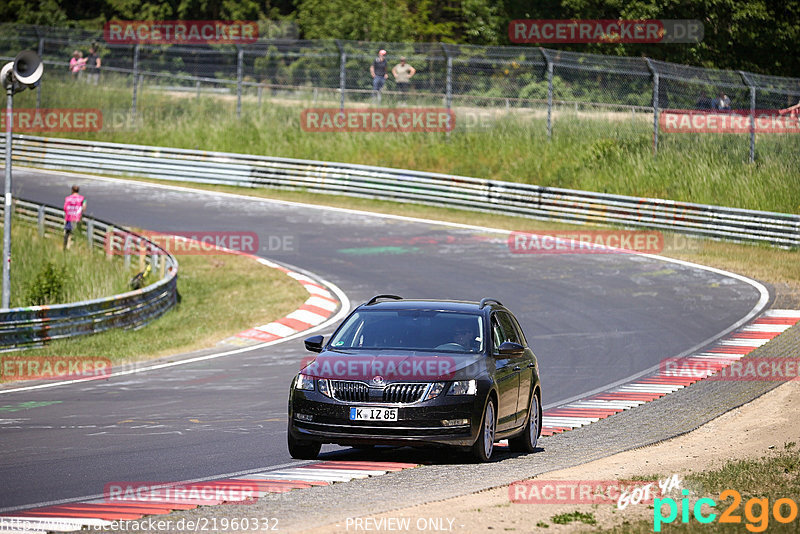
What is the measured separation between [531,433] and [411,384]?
2120 mm

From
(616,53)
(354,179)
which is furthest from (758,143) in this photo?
(616,53)

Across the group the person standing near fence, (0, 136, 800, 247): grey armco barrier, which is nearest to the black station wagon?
(0, 136, 800, 247): grey armco barrier

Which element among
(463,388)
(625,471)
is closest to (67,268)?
(463,388)

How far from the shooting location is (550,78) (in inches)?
1330

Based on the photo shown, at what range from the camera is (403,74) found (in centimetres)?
3722

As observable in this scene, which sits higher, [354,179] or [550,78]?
[550,78]

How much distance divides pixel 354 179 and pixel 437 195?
2.78m

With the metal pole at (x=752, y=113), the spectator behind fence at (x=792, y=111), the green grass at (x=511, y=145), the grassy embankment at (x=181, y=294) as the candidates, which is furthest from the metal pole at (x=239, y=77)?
the spectator behind fence at (x=792, y=111)

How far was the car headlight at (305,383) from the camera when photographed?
10.3m

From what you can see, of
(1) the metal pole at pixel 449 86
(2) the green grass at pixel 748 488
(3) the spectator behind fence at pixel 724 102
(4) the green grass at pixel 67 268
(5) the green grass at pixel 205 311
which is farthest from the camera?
(1) the metal pole at pixel 449 86

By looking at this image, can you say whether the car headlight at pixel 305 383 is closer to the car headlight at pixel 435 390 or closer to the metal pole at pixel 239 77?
the car headlight at pixel 435 390

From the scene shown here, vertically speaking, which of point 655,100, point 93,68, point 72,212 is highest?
point 655,100

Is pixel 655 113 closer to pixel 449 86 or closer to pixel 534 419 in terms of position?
pixel 449 86

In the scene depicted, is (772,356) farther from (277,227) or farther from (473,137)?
(473,137)
